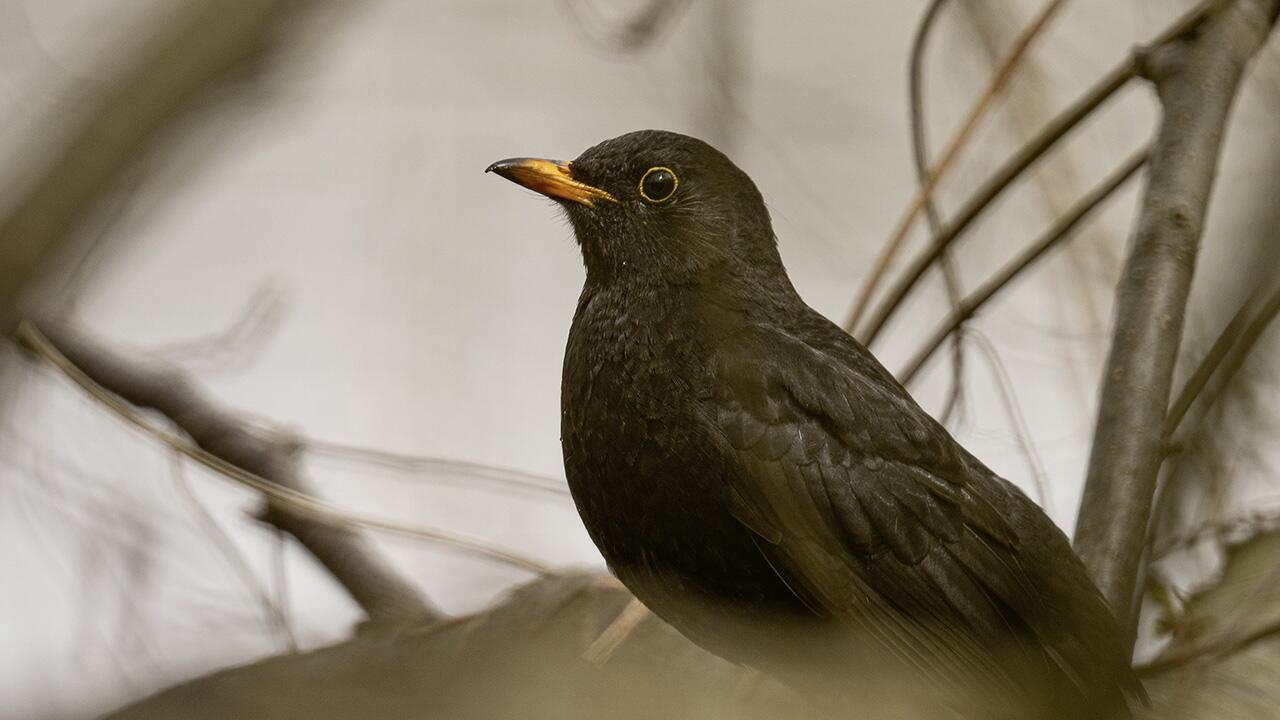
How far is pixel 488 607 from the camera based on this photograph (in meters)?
3.29

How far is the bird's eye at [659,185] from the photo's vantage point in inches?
135

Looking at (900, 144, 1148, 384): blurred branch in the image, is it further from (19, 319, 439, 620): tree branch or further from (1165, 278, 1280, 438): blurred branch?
(19, 319, 439, 620): tree branch

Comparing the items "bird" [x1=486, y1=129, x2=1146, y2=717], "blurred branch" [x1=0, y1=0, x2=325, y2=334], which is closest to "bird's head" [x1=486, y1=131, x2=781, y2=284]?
"bird" [x1=486, y1=129, x2=1146, y2=717]

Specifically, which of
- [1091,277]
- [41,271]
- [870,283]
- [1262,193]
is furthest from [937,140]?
[41,271]

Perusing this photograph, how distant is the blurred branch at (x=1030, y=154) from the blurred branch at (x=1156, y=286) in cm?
5

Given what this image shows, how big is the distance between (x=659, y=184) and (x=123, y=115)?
2.50 metres

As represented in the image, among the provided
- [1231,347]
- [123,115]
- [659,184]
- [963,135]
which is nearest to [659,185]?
[659,184]

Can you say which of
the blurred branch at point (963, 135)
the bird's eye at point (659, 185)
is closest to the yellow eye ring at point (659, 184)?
the bird's eye at point (659, 185)

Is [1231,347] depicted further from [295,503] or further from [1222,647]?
[295,503]

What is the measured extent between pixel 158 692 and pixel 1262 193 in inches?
130

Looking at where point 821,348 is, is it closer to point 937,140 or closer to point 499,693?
point 499,693

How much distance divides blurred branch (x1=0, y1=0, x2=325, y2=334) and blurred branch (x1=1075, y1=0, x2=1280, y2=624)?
2.33 meters

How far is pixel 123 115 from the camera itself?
0.98 m

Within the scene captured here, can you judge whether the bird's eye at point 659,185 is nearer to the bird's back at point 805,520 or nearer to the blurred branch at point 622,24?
the bird's back at point 805,520
